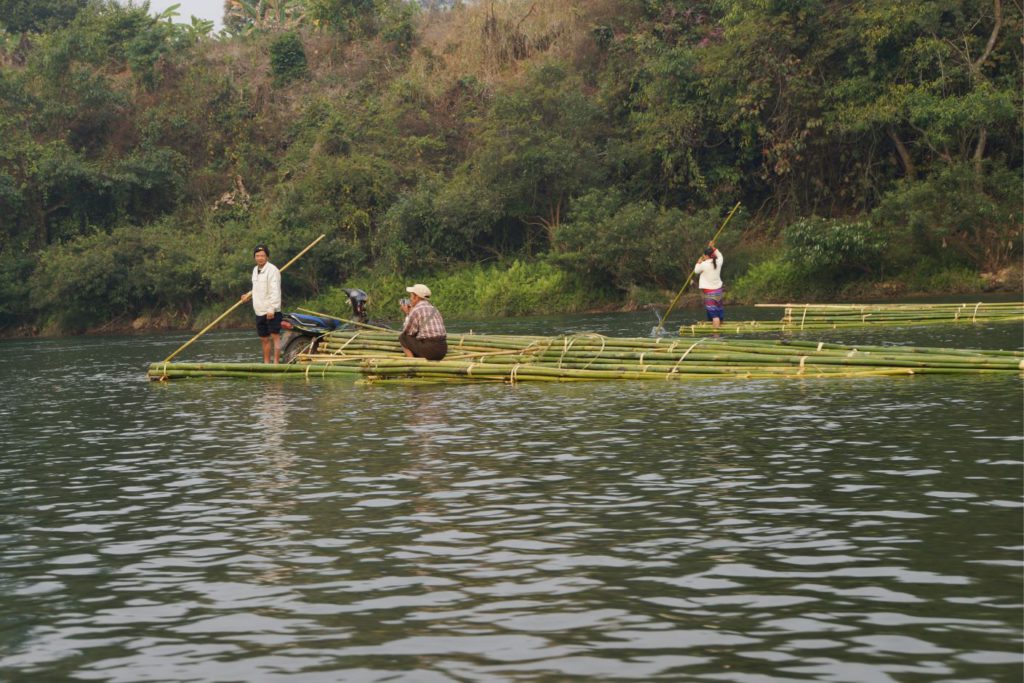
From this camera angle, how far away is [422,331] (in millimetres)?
19297

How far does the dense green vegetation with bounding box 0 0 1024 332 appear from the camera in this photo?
37938mm

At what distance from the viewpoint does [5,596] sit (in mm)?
7512

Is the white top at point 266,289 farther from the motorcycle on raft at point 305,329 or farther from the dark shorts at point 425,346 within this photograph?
the dark shorts at point 425,346

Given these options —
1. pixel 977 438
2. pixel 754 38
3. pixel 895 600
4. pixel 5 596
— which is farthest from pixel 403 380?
pixel 754 38

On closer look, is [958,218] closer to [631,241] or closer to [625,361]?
[631,241]

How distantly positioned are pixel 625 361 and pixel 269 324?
6438 millimetres

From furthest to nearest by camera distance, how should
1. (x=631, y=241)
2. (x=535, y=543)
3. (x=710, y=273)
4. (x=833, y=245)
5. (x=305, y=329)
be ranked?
(x=631, y=241) → (x=833, y=245) → (x=710, y=273) → (x=305, y=329) → (x=535, y=543)

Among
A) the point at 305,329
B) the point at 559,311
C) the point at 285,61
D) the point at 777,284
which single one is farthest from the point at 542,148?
the point at 305,329

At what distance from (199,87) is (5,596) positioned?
5119 cm

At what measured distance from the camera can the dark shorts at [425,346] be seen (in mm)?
19422

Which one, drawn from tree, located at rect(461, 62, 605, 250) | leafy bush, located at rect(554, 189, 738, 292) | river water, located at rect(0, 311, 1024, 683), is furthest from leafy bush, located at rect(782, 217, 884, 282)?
river water, located at rect(0, 311, 1024, 683)

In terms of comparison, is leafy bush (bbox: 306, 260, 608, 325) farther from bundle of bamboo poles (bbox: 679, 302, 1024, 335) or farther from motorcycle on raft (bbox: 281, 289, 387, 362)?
motorcycle on raft (bbox: 281, 289, 387, 362)

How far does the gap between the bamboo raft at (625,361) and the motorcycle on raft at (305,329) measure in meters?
0.77

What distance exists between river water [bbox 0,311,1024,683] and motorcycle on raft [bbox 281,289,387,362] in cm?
654
